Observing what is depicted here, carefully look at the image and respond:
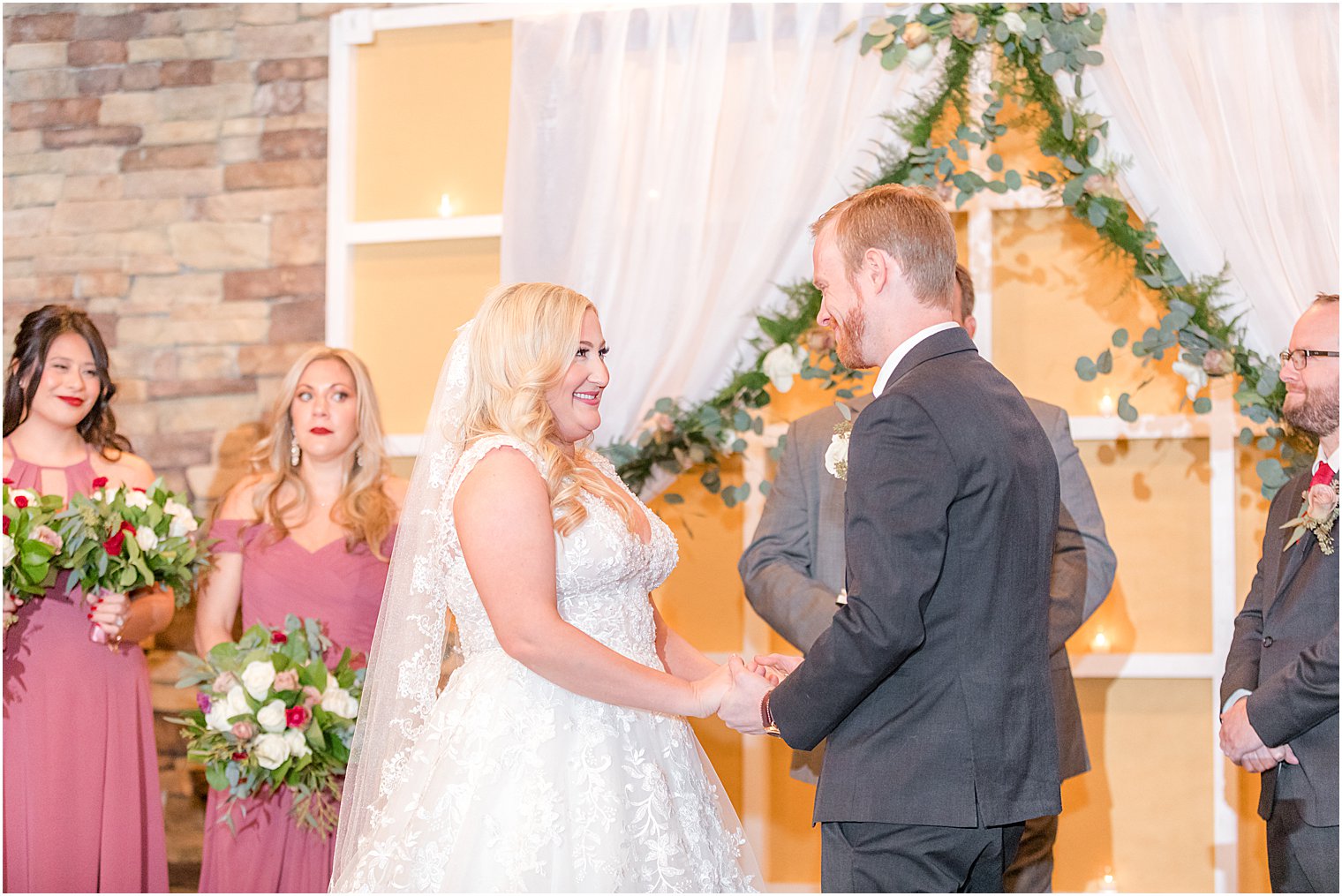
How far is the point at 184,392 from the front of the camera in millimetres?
4848

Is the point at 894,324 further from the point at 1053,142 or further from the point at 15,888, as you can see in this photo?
the point at 15,888

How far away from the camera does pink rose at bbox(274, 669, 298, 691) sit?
3.53m

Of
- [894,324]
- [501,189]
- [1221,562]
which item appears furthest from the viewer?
[501,189]

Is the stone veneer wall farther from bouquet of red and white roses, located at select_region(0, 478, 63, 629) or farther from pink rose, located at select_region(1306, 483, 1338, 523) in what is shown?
pink rose, located at select_region(1306, 483, 1338, 523)

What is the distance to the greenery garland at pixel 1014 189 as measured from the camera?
383 cm

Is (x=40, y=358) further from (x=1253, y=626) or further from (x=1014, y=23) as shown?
(x=1253, y=626)

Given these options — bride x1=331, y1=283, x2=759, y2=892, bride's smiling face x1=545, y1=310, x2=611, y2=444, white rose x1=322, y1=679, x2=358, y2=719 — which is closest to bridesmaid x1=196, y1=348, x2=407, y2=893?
white rose x1=322, y1=679, x2=358, y2=719

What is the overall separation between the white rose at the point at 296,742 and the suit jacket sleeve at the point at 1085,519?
2.22 metres

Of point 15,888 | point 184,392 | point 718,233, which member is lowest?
point 15,888

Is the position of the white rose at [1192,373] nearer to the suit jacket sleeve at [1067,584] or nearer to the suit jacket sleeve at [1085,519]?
the suit jacket sleeve at [1085,519]

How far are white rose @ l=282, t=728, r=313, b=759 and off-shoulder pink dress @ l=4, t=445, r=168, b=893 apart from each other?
768 mm

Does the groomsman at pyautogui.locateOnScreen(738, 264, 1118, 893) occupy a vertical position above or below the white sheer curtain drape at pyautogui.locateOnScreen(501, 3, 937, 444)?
below

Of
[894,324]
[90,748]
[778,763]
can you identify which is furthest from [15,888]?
[894,324]

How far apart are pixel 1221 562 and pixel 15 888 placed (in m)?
3.87
